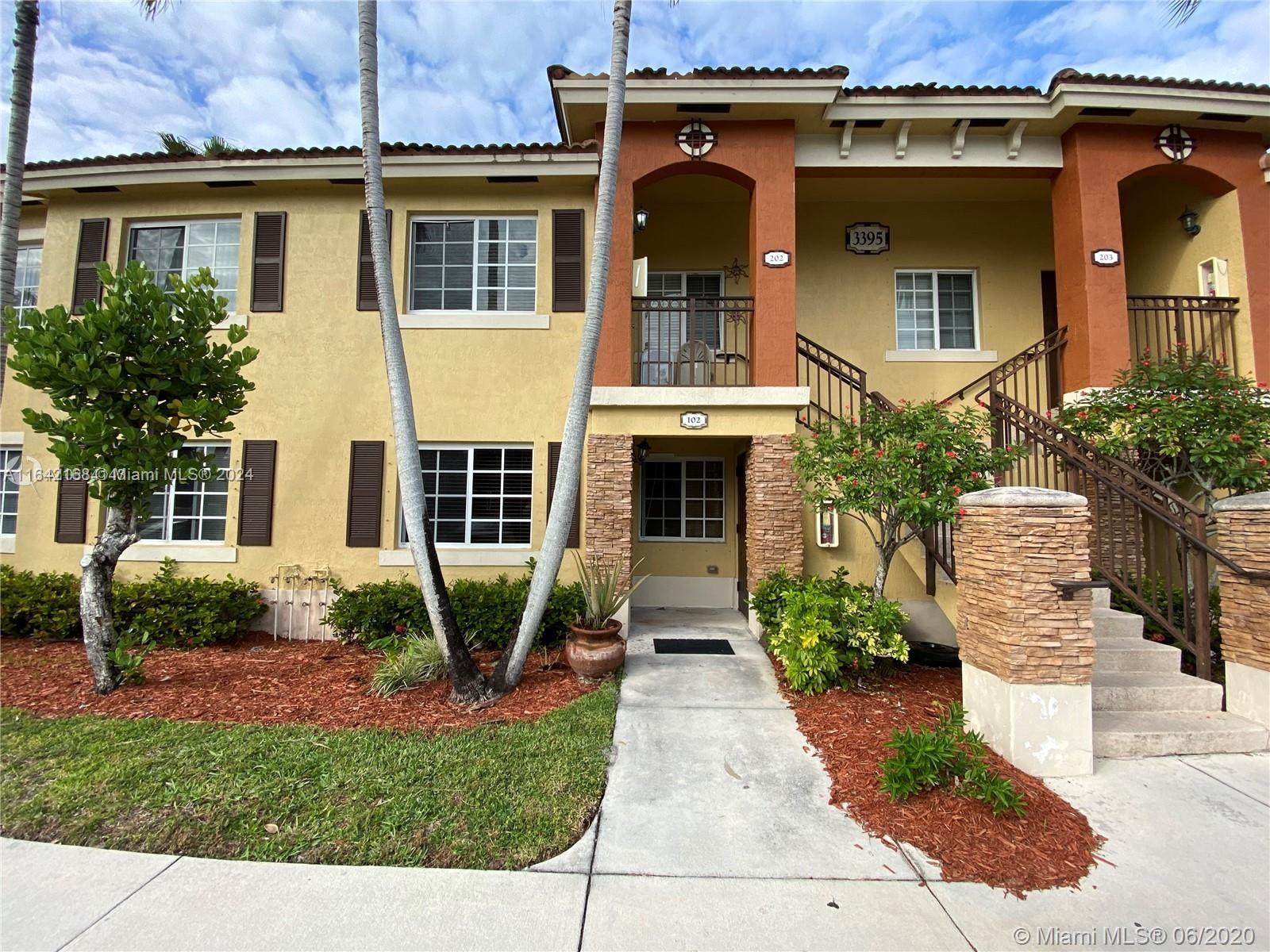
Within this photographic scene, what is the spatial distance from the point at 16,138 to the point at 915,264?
12.8 meters

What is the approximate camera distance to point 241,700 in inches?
219

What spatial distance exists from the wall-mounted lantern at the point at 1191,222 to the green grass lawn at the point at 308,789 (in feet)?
36.1

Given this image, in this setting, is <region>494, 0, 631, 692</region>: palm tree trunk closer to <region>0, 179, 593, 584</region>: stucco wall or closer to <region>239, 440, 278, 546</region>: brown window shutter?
<region>0, 179, 593, 584</region>: stucco wall

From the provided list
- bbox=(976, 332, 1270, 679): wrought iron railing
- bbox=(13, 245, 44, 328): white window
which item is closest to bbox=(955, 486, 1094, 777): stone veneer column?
bbox=(976, 332, 1270, 679): wrought iron railing

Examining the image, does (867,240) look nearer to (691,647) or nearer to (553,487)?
(553,487)

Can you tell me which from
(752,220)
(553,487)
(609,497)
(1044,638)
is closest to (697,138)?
(752,220)

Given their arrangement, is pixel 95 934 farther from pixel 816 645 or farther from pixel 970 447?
pixel 970 447

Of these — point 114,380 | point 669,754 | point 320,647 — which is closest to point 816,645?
point 669,754

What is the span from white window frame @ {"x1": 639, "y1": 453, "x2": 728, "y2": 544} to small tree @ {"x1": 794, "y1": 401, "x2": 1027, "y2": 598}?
10.7 feet

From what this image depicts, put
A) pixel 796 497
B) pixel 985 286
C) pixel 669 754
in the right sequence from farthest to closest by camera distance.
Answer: pixel 985 286
pixel 796 497
pixel 669 754

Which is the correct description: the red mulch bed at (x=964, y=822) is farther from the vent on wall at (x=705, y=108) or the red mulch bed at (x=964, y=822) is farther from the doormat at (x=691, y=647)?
the vent on wall at (x=705, y=108)

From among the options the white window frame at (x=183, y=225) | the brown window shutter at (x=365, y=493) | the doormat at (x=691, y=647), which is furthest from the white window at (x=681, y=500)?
the white window frame at (x=183, y=225)

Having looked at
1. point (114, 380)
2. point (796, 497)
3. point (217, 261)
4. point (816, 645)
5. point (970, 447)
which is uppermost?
point (217, 261)

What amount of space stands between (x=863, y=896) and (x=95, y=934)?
12.4ft
